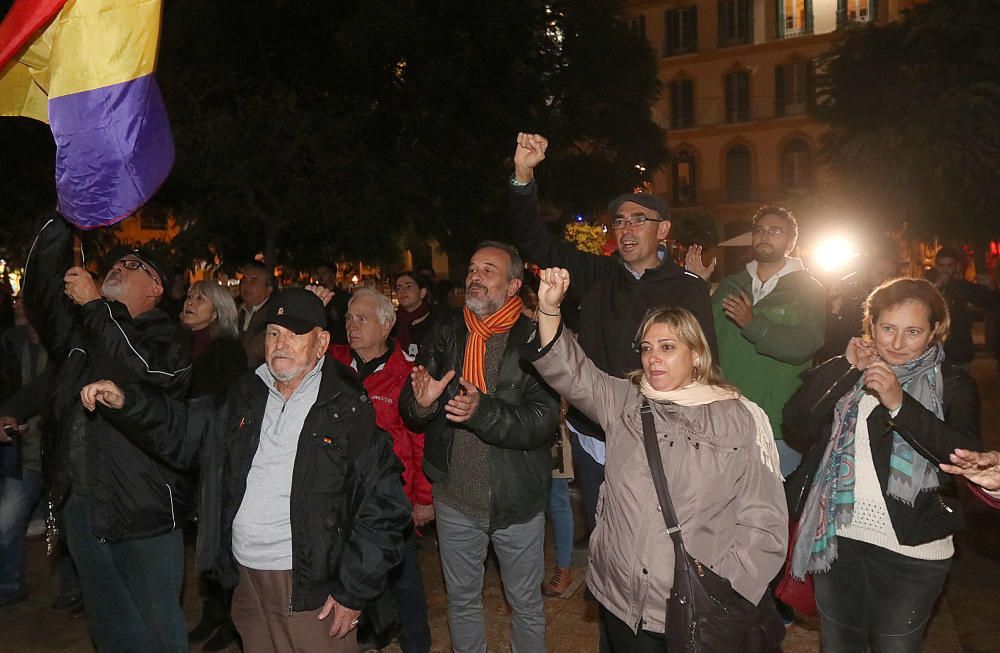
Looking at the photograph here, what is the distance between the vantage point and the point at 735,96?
43406 mm

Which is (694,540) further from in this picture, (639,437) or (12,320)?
(12,320)

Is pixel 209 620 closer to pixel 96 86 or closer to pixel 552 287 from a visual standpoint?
pixel 96 86

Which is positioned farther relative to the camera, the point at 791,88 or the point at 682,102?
the point at 682,102

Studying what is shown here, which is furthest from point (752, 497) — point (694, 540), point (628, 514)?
point (628, 514)

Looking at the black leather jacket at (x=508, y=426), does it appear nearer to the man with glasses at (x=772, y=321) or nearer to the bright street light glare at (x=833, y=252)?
the man with glasses at (x=772, y=321)

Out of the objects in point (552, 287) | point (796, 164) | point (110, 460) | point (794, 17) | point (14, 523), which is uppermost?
point (794, 17)

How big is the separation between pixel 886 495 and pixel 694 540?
919 mm

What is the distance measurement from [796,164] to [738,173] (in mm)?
2936

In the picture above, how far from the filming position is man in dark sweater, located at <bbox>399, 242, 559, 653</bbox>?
370 centimetres

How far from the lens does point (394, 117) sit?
699 inches

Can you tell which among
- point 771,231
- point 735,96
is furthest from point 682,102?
point 771,231

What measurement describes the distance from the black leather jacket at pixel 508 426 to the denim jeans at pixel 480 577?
0.35 feet

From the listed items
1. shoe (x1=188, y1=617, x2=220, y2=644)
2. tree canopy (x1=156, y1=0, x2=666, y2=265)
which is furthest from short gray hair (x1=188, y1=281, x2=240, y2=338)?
tree canopy (x1=156, y1=0, x2=666, y2=265)

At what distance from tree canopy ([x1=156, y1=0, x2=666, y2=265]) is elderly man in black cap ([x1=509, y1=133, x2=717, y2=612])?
11.7 meters
